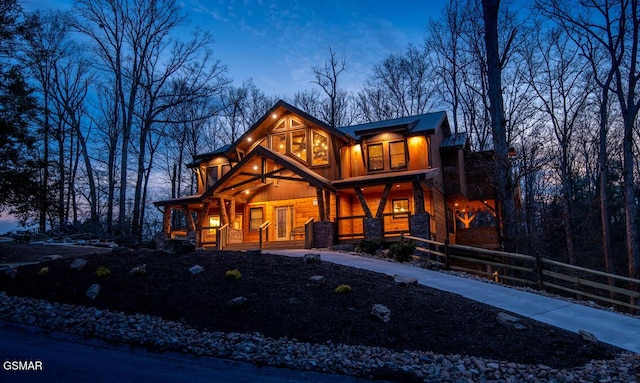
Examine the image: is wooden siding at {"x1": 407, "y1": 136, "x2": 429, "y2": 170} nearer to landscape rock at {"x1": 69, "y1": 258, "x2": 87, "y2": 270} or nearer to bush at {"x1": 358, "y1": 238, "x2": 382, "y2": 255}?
bush at {"x1": 358, "y1": 238, "x2": 382, "y2": 255}

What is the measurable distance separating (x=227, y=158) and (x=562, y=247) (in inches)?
943

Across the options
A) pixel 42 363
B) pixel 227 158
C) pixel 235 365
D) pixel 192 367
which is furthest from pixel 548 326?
pixel 227 158

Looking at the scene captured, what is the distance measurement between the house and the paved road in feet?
38.4

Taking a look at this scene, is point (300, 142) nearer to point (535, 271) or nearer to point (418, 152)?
point (418, 152)

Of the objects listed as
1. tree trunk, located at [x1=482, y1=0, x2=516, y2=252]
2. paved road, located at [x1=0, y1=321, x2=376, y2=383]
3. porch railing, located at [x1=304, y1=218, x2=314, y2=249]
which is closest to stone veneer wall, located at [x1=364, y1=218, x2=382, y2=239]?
porch railing, located at [x1=304, y1=218, x2=314, y2=249]

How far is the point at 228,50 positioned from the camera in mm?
28453

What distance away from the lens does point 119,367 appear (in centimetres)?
490

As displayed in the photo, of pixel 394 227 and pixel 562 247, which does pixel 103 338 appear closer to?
pixel 394 227

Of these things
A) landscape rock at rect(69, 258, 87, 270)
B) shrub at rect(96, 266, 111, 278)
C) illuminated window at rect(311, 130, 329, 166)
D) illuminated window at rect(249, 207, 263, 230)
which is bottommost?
shrub at rect(96, 266, 111, 278)

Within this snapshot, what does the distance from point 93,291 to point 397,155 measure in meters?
15.1

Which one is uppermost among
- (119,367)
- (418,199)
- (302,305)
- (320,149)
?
(320,149)

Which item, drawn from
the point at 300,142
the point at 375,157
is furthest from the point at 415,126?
the point at 300,142

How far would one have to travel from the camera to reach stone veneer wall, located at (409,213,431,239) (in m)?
15.4

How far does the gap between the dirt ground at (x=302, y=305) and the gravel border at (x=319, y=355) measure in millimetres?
271
